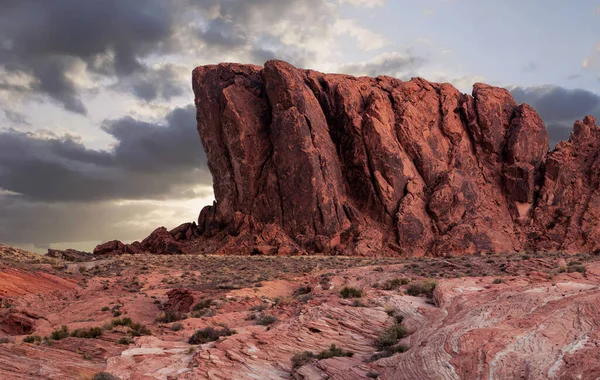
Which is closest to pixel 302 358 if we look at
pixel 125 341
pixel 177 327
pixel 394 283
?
pixel 125 341

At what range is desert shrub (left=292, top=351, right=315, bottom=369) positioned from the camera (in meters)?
13.5

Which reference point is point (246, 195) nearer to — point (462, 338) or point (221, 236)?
point (221, 236)

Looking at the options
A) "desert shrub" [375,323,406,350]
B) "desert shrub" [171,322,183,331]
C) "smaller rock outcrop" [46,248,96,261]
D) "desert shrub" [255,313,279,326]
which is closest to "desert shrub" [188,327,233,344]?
"desert shrub" [255,313,279,326]

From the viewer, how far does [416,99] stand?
228 ft

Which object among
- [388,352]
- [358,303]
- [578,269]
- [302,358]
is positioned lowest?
[302,358]

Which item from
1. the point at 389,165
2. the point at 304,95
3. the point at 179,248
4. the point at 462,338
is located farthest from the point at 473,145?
the point at 462,338

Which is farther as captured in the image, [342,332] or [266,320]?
[266,320]

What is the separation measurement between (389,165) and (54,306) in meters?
41.0

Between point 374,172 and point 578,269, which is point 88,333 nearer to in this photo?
point 578,269

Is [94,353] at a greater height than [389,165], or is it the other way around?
[389,165]

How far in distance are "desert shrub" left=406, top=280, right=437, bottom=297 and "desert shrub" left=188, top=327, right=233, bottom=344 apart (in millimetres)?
7376

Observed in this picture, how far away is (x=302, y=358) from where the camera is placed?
543 inches

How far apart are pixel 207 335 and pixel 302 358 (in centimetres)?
439

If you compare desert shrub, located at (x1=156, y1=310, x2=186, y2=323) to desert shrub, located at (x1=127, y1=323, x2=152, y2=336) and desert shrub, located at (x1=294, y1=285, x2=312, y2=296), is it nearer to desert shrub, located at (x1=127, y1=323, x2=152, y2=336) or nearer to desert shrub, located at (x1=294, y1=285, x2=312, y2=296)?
desert shrub, located at (x1=127, y1=323, x2=152, y2=336)
